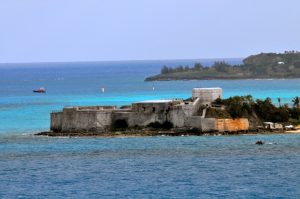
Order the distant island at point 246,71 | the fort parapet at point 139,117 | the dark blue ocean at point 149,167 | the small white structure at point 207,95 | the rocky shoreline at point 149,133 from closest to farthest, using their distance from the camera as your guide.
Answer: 1. the dark blue ocean at point 149,167
2. the rocky shoreline at point 149,133
3. the fort parapet at point 139,117
4. the small white structure at point 207,95
5. the distant island at point 246,71

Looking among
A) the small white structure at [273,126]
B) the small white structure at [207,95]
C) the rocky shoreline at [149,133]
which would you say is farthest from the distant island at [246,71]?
the rocky shoreline at [149,133]

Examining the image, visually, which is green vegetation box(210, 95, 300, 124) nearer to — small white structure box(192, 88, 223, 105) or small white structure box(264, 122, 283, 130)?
small white structure box(192, 88, 223, 105)

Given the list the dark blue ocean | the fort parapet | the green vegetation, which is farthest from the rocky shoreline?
the green vegetation

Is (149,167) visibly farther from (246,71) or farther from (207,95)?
(246,71)

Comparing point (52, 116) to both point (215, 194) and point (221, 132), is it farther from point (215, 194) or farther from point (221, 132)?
point (215, 194)

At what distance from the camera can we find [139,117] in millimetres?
70375

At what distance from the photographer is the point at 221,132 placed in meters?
68.6

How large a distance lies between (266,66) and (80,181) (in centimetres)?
14261

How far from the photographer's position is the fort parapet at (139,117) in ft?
227

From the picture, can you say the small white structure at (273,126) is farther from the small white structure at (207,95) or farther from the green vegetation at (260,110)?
the small white structure at (207,95)

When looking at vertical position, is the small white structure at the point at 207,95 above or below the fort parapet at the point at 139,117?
above

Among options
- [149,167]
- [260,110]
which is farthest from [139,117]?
[149,167]

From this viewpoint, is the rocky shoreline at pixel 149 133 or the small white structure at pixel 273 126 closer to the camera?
the rocky shoreline at pixel 149 133

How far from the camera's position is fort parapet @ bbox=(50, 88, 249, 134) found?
6919cm
